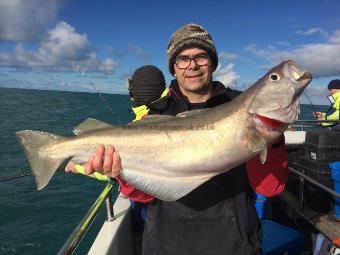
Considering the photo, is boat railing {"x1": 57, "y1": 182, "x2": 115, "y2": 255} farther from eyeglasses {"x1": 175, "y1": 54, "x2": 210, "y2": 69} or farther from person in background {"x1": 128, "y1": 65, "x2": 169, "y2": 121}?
person in background {"x1": 128, "y1": 65, "x2": 169, "y2": 121}

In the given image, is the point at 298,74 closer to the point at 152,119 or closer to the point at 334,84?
the point at 152,119

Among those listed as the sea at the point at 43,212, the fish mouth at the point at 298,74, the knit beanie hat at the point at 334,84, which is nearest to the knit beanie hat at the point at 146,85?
the fish mouth at the point at 298,74

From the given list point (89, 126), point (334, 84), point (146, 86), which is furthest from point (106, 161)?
point (334, 84)

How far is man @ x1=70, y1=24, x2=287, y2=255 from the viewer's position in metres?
3.31

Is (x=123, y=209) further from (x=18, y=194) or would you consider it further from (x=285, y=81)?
(x=18, y=194)

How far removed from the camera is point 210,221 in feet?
11.0

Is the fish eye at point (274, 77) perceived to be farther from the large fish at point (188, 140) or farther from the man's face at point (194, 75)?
the man's face at point (194, 75)

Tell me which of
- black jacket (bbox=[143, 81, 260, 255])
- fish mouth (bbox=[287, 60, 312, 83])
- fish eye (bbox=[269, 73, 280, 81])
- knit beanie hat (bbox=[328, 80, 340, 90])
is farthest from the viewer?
knit beanie hat (bbox=[328, 80, 340, 90])

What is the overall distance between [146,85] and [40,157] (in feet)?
11.6

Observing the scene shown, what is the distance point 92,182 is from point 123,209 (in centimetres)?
1453

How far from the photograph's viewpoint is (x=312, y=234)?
6961 millimetres

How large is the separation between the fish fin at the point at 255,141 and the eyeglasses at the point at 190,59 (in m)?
0.99

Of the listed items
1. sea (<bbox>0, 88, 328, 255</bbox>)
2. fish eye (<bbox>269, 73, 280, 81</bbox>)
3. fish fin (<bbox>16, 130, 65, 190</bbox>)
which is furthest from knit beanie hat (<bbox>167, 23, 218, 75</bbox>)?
sea (<bbox>0, 88, 328, 255</bbox>)

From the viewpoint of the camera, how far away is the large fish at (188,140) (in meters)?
3.01
